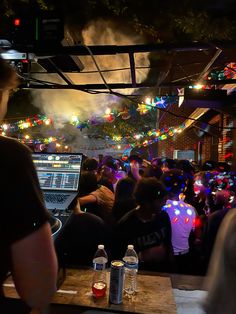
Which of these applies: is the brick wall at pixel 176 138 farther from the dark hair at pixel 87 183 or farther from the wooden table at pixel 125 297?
the wooden table at pixel 125 297

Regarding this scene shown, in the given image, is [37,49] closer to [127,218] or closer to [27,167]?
[127,218]

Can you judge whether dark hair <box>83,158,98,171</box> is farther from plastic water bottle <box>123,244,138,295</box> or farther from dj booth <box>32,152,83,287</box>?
plastic water bottle <box>123,244,138,295</box>

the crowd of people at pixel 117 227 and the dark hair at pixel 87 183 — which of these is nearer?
the crowd of people at pixel 117 227

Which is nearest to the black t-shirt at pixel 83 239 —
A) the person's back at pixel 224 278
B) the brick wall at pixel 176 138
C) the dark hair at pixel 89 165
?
the person's back at pixel 224 278

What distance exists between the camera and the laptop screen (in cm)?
276

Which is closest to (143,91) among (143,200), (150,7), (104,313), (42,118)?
(150,7)

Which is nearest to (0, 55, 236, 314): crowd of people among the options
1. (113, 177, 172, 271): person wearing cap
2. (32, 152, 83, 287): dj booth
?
(113, 177, 172, 271): person wearing cap

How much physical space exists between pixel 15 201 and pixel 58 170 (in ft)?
5.62

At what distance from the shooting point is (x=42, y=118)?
14547 mm

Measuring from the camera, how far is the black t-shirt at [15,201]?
1.09 metres

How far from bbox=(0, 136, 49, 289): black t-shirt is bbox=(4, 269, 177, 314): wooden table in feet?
3.47

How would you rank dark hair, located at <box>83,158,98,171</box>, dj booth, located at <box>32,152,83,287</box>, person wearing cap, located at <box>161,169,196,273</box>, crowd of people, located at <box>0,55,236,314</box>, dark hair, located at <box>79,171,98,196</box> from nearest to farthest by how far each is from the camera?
1. crowd of people, located at <box>0,55,236,314</box>
2. dj booth, located at <box>32,152,83,287</box>
3. person wearing cap, located at <box>161,169,196,273</box>
4. dark hair, located at <box>79,171,98,196</box>
5. dark hair, located at <box>83,158,98,171</box>

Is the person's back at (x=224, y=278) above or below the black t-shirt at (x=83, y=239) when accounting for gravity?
above

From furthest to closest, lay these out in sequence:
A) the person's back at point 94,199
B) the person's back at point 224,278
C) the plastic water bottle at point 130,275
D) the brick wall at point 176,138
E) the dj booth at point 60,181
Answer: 1. the brick wall at point 176,138
2. the person's back at point 94,199
3. the dj booth at point 60,181
4. the plastic water bottle at point 130,275
5. the person's back at point 224,278
